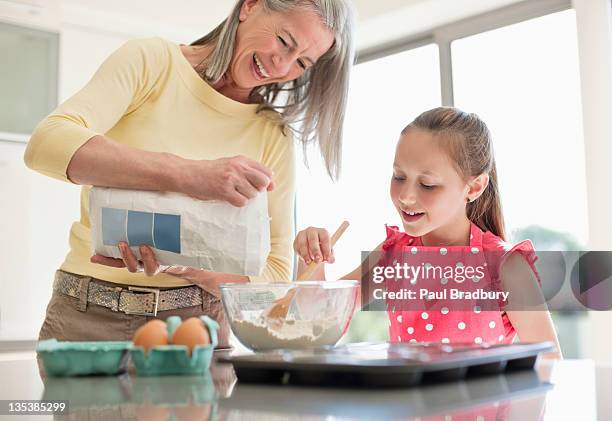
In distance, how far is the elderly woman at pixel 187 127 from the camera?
118 cm

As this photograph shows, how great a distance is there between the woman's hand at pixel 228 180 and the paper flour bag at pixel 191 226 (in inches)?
0.6

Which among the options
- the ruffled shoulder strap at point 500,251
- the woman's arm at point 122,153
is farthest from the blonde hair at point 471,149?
the woman's arm at point 122,153

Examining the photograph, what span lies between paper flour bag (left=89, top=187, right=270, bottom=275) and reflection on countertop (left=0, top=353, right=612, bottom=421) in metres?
0.34

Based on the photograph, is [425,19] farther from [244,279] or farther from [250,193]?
[250,193]

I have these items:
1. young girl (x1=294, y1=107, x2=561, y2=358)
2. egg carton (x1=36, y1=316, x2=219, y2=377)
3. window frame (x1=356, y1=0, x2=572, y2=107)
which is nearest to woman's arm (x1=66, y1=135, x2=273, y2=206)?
egg carton (x1=36, y1=316, x2=219, y2=377)

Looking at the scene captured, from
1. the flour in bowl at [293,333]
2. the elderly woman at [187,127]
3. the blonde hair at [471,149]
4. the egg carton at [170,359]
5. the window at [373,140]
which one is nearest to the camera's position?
the egg carton at [170,359]

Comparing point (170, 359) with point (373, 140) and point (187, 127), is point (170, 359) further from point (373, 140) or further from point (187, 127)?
point (373, 140)

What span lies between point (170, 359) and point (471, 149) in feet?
Answer: 3.33

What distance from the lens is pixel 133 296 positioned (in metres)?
1.33

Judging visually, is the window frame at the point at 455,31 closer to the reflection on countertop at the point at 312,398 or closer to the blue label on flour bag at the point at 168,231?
the blue label on flour bag at the point at 168,231

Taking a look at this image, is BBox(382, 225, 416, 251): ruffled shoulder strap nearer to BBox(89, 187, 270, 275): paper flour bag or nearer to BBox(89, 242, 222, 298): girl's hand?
BBox(89, 242, 222, 298): girl's hand

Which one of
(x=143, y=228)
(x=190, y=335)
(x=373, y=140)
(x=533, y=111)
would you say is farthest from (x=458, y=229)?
(x=373, y=140)

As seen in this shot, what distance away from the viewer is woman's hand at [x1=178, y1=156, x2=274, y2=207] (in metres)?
1.04

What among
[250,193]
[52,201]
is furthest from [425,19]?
[250,193]
